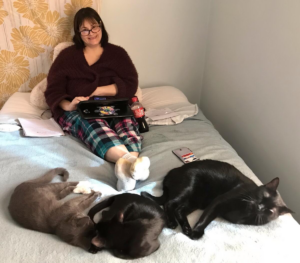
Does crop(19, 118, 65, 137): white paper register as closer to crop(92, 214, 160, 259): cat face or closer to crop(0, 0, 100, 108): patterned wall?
crop(0, 0, 100, 108): patterned wall

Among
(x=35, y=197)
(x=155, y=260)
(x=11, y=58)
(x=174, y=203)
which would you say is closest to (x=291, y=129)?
(x=174, y=203)

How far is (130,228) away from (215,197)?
35 centimetres

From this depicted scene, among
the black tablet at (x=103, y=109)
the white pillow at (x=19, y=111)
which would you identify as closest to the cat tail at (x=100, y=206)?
the black tablet at (x=103, y=109)

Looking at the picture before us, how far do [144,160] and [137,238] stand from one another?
1.11 ft

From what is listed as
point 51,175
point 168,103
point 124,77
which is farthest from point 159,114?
point 51,175

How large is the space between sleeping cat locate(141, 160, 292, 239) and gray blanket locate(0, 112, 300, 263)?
28mm

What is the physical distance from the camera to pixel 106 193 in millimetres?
1064

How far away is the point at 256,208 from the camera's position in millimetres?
951

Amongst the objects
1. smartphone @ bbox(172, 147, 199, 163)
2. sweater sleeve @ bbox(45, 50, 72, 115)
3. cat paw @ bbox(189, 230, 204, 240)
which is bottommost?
cat paw @ bbox(189, 230, 204, 240)

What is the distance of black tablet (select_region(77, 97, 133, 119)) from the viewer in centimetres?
145

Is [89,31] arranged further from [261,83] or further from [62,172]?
[261,83]

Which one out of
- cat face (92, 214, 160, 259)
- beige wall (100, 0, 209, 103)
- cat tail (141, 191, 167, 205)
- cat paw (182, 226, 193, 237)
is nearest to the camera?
cat face (92, 214, 160, 259)

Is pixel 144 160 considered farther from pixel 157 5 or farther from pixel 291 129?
pixel 157 5

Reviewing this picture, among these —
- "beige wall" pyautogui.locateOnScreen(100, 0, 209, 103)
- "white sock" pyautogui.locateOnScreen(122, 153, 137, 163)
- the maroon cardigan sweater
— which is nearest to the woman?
the maroon cardigan sweater
